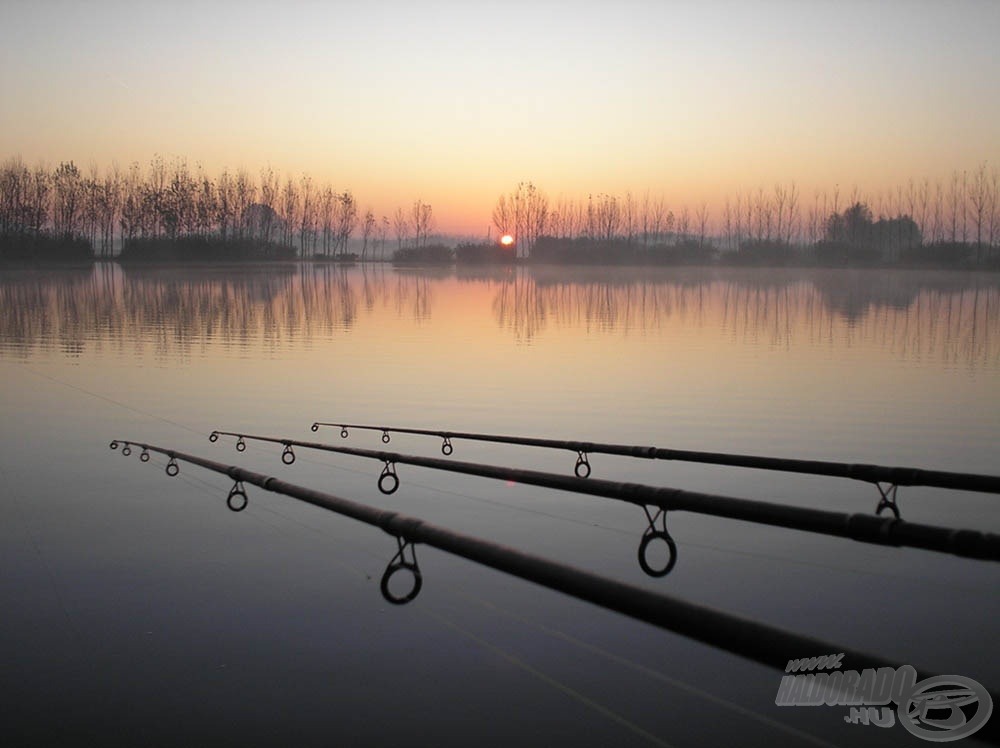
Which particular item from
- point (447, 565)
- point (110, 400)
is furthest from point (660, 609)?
point (110, 400)

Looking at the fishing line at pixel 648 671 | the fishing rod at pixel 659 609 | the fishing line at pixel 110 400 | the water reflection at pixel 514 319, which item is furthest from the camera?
the water reflection at pixel 514 319

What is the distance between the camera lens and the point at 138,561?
6855 mm

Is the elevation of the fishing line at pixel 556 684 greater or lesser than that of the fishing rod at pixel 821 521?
lesser

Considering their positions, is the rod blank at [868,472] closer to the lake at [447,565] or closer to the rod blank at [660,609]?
the lake at [447,565]

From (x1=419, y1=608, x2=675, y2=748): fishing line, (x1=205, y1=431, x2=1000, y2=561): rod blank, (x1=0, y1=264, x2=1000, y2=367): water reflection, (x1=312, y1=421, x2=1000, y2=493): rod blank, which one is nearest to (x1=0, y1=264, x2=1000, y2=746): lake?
(x1=419, y1=608, x2=675, y2=748): fishing line

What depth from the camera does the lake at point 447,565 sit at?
4637mm

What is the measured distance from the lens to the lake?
15.2 feet

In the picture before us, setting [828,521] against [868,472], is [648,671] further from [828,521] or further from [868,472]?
[828,521]

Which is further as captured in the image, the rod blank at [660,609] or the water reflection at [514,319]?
the water reflection at [514,319]

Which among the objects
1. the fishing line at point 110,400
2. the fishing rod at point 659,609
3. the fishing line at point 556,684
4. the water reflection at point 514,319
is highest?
the fishing rod at point 659,609

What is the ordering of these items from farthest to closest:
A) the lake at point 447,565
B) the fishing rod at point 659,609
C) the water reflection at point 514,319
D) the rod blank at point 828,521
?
the water reflection at point 514,319
the lake at point 447,565
the rod blank at point 828,521
the fishing rod at point 659,609

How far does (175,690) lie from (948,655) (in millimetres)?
4443

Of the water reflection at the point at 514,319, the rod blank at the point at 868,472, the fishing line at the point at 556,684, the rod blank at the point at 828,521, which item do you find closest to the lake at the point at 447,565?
the fishing line at the point at 556,684

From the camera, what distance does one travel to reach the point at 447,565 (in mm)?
6688
